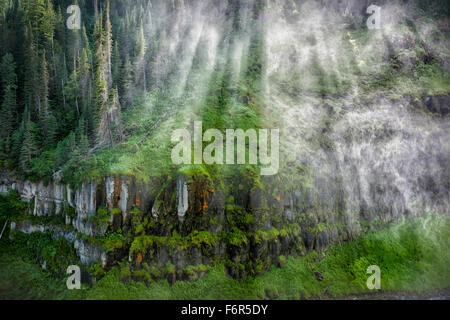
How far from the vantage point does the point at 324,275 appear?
3616cm

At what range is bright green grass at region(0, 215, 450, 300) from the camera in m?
29.7

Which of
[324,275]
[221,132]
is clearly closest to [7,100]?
[221,132]

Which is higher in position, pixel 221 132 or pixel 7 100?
pixel 7 100

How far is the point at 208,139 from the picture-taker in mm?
39562

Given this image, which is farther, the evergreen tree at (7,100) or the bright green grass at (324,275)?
the evergreen tree at (7,100)

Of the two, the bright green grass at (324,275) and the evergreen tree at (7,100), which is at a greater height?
the evergreen tree at (7,100)

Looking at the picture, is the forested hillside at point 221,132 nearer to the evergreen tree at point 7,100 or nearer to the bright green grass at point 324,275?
the evergreen tree at point 7,100

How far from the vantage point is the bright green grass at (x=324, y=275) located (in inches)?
1170

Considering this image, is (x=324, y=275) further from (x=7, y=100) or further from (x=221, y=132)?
(x=7, y=100)

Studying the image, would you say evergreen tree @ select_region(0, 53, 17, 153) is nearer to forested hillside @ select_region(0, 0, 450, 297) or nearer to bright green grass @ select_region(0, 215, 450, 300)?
forested hillside @ select_region(0, 0, 450, 297)

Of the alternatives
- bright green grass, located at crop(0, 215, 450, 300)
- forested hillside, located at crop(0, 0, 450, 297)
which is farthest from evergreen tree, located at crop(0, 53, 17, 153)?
bright green grass, located at crop(0, 215, 450, 300)

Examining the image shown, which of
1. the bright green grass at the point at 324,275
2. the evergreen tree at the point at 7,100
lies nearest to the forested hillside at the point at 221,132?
the evergreen tree at the point at 7,100

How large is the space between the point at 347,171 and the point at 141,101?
35.7 m

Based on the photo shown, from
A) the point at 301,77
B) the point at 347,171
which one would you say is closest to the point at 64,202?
the point at 347,171
